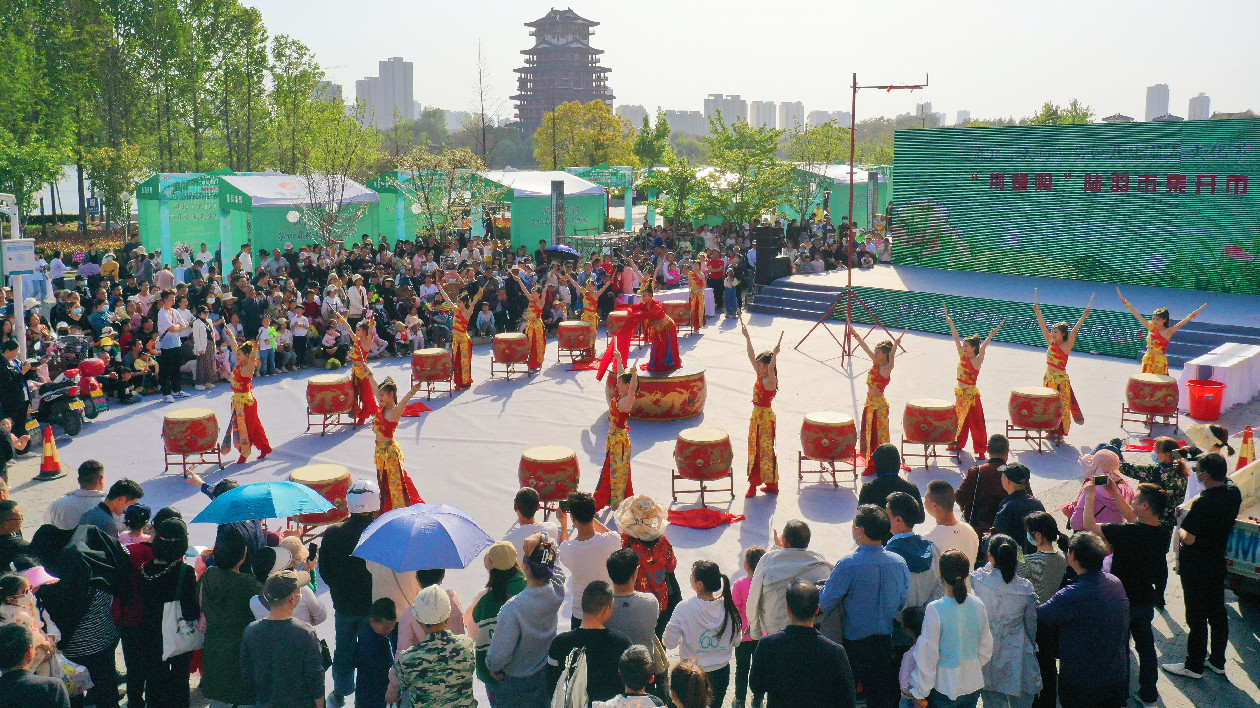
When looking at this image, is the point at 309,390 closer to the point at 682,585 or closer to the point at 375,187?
the point at 682,585

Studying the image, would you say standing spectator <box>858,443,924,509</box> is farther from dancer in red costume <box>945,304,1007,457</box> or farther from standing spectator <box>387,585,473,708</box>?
dancer in red costume <box>945,304,1007,457</box>

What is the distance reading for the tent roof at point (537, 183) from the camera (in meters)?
29.2

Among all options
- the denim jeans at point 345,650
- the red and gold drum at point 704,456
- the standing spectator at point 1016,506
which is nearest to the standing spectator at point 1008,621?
the standing spectator at point 1016,506

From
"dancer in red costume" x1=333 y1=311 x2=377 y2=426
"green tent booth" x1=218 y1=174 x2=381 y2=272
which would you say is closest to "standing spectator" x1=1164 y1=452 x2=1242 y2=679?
"dancer in red costume" x1=333 y1=311 x2=377 y2=426

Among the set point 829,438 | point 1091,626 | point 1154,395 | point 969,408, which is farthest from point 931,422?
point 1091,626

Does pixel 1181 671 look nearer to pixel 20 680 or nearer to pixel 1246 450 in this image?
pixel 1246 450

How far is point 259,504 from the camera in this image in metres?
6.52

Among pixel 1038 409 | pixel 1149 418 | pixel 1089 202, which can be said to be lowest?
pixel 1149 418

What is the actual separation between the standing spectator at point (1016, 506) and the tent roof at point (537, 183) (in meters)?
23.7

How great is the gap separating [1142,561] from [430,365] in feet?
34.2

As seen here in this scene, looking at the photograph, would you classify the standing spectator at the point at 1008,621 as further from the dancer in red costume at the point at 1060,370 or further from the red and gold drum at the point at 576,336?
the red and gold drum at the point at 576,336

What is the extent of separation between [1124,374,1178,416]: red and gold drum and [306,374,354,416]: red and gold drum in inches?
398

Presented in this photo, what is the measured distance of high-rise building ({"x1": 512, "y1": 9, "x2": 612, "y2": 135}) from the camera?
117 meters

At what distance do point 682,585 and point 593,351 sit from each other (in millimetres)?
9349
